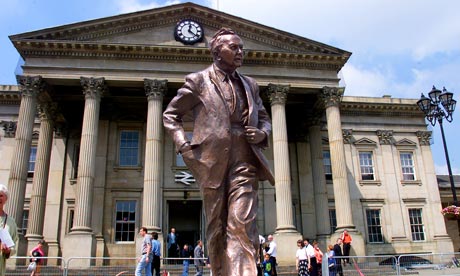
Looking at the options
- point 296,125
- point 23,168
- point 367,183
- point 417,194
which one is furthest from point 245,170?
point 417,194

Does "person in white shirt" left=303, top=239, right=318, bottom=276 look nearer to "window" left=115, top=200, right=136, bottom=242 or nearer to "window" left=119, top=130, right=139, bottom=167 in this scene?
"window" left=115, top=200, right=136, bottom=242

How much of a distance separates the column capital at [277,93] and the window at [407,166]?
585 inches

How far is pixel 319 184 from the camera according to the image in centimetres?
2934

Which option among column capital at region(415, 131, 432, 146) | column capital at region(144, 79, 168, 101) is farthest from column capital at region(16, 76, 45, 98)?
column capital at region(415, 131, 432, 146)

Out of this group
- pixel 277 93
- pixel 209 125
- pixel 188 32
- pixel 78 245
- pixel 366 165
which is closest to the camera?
pixel 209 125

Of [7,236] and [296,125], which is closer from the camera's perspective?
[7,236]

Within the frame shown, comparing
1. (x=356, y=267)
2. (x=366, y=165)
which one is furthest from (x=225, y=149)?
(x=366, y=165)

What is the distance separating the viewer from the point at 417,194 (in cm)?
3462

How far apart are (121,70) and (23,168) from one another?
24.8ft

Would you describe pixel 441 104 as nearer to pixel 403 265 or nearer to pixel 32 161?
pixel 403 265

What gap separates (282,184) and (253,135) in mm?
19984

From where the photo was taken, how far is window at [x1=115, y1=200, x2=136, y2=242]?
2719 cm

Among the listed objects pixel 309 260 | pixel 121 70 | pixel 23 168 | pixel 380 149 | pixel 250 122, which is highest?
pixel 121 70

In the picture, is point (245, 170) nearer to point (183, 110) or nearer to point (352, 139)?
point (183, 110)
